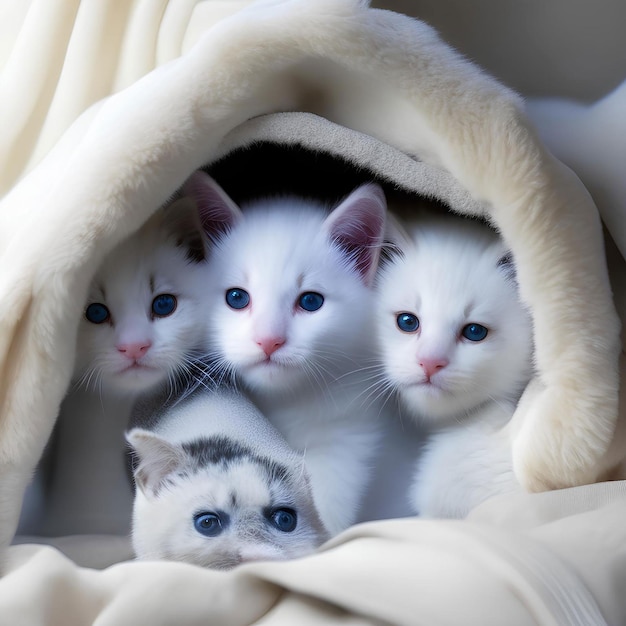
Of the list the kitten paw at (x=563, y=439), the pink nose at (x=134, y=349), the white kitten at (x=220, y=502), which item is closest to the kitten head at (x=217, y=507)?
the white kitten at (x=220, y=502)

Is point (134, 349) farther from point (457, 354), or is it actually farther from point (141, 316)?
point (457, 354)

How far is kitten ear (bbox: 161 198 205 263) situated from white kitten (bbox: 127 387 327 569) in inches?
8.7

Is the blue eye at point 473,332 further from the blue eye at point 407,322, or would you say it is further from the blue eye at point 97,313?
the blue eye at point 97,313

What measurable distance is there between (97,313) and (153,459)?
7.3 inches

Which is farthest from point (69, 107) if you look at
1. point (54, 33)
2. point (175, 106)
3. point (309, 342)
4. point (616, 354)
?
point (616, 354)

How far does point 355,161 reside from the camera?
832 mm

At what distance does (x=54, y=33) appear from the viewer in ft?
3.85

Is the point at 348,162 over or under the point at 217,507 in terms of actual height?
over

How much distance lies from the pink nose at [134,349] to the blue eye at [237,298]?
0.33ft

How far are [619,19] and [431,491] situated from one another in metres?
0.64

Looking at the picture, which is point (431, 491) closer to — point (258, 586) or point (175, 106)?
point (258, 586)

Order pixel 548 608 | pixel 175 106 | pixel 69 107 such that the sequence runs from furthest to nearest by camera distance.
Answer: pixel 69 107 → pixel 175 106 → pixel 548 608

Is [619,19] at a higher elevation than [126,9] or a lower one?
higher

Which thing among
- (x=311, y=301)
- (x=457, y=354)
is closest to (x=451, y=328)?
(x=457, y=354)
